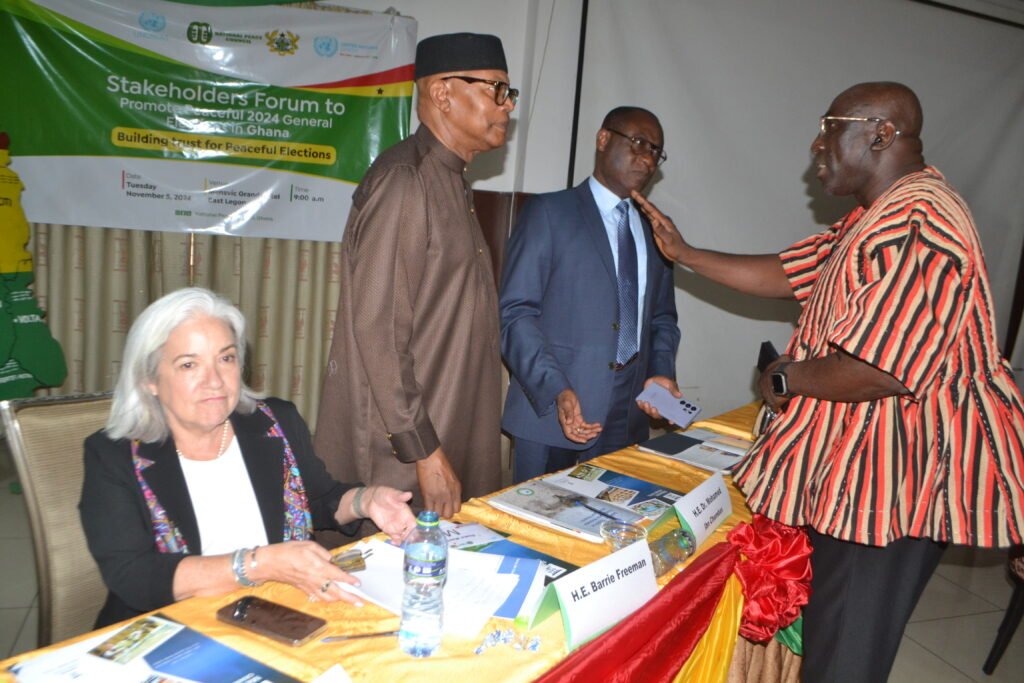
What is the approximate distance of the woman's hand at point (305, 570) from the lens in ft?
4.28

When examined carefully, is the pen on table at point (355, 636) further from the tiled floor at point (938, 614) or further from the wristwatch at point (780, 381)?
the tiled floor at point (938, 614)

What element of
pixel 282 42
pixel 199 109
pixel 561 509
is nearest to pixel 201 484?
pixel 561 509

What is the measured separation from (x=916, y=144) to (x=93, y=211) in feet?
13.2

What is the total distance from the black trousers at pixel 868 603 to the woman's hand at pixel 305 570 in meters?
1.06

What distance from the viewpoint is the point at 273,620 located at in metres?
1.21

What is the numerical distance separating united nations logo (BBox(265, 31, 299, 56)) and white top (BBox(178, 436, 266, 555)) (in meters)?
3.19

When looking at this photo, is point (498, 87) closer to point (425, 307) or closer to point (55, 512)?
point (425, 307)

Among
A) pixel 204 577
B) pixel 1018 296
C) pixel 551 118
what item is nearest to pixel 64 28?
pixel 551 118

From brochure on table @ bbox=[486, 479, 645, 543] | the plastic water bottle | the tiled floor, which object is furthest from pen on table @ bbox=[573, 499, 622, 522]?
the tiled floor

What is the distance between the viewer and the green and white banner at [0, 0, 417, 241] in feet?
12.7

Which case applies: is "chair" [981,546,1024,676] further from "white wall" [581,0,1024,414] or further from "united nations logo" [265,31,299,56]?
"united nations logo" [265,31,299,56]

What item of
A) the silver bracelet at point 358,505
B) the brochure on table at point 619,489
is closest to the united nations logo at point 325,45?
the brochure on table at point 619,489

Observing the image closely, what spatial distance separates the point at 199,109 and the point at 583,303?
2.79 metres

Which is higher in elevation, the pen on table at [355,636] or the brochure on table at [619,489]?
the brochure on table at [619,489]
